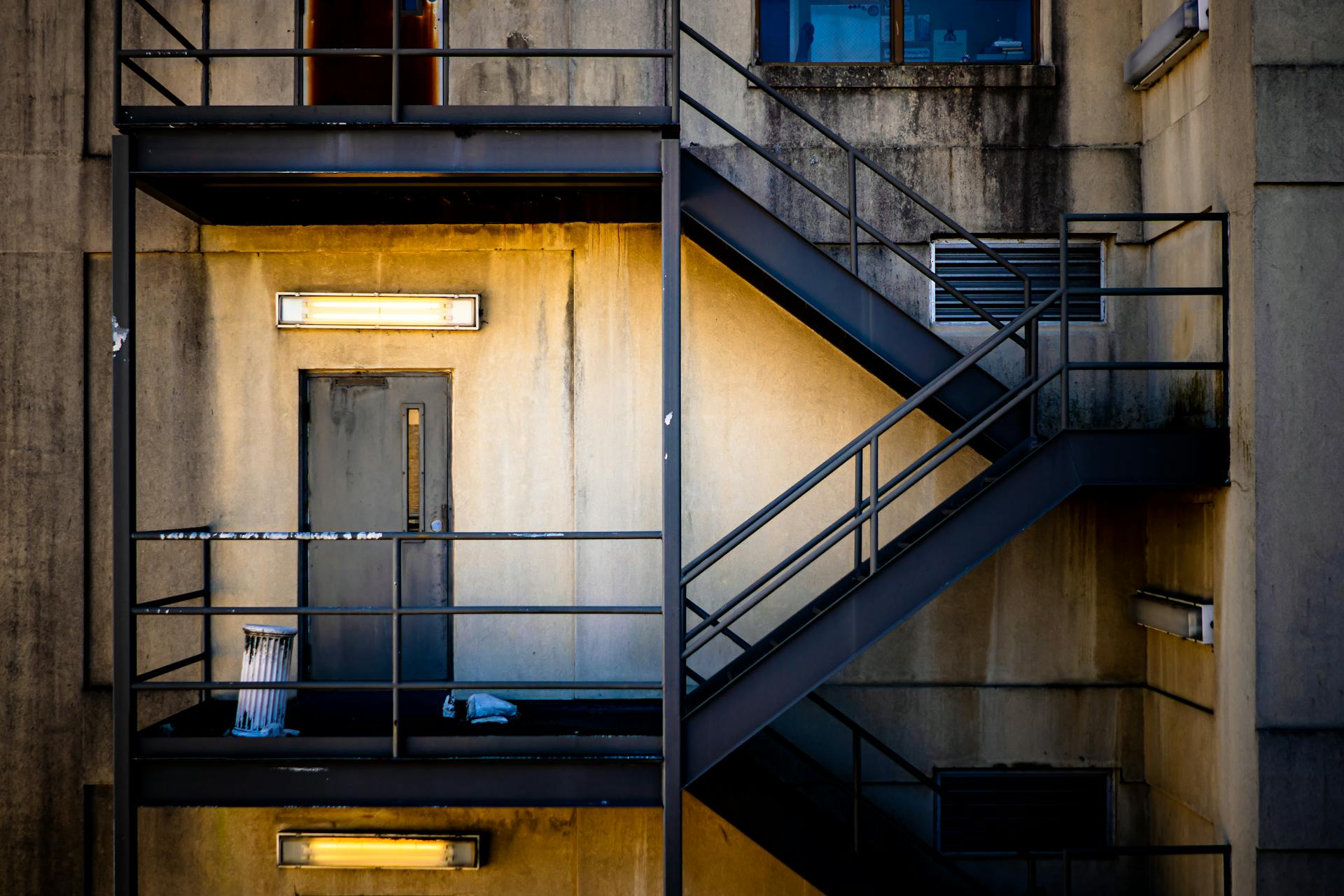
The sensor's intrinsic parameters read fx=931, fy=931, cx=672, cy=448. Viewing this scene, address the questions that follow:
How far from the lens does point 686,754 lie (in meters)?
5.01

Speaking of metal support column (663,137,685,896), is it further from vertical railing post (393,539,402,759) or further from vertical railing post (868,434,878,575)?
vertical railing post (393,539,402,759)

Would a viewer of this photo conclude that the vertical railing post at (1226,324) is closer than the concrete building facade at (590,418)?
Yes

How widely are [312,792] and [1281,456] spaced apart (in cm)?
572

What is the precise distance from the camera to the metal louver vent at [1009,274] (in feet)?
22.3

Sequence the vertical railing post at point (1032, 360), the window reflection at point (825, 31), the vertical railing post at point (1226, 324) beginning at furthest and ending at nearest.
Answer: the window reflection at point (825, 31) < the vertical railing post at point (1226, 324) < the vertical railing post at point (1032, 360)

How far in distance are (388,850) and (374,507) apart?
234 cm

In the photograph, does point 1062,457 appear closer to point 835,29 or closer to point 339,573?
point 835,29

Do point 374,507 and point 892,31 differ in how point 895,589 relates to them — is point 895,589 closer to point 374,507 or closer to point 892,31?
point 374,507

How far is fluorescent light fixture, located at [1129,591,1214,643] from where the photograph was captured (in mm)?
5688

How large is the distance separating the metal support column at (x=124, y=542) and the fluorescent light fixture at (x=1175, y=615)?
242 inches

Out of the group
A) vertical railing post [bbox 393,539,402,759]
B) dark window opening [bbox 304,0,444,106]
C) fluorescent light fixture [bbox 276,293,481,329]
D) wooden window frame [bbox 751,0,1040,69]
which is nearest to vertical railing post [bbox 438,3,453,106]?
dark window opening [bbox 304,0,444,106]

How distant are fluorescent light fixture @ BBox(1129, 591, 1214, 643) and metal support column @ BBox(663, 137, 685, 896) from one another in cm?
324

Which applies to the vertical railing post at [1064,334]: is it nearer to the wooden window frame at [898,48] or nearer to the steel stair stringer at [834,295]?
the steel stair stringer at [834,295]

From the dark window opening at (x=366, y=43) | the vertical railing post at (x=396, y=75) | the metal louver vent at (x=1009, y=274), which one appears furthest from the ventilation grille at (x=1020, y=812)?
the dark window opening at (x=366, y=43)
